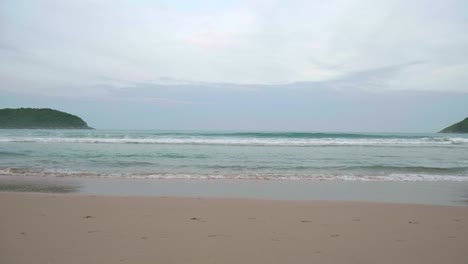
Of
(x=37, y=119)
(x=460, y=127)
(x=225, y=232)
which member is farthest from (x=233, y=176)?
(x=460, y=127)

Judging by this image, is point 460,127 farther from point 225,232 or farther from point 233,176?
point 225,232

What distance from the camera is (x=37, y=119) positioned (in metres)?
70.6

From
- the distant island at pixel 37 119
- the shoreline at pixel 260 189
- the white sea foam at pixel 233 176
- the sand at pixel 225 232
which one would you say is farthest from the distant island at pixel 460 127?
the distant island at pixel 37 119

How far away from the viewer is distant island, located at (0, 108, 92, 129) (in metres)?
65.1

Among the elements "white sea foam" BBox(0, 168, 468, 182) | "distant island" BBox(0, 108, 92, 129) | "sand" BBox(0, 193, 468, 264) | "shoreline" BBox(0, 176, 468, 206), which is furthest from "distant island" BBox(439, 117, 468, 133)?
"distant island" BBox(0, 108, 92, 129)

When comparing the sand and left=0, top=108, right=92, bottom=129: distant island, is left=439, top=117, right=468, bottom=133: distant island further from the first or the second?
left=0, top=108, right=92, bottom=129: distant island

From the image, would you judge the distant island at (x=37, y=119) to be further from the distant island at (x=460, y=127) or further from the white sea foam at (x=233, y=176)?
the distant island at (x=460, y=127)

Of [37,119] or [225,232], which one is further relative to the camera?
[37,119]

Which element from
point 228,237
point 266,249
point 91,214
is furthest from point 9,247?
point 266,249

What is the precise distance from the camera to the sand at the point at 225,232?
3.21 m

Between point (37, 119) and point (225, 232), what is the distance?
81367 mm

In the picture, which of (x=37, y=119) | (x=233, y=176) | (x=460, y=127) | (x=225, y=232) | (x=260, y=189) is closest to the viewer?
(x=225, y=232)

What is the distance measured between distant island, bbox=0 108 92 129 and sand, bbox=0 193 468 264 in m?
72.1

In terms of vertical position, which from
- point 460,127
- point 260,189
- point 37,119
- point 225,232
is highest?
point 37,119
